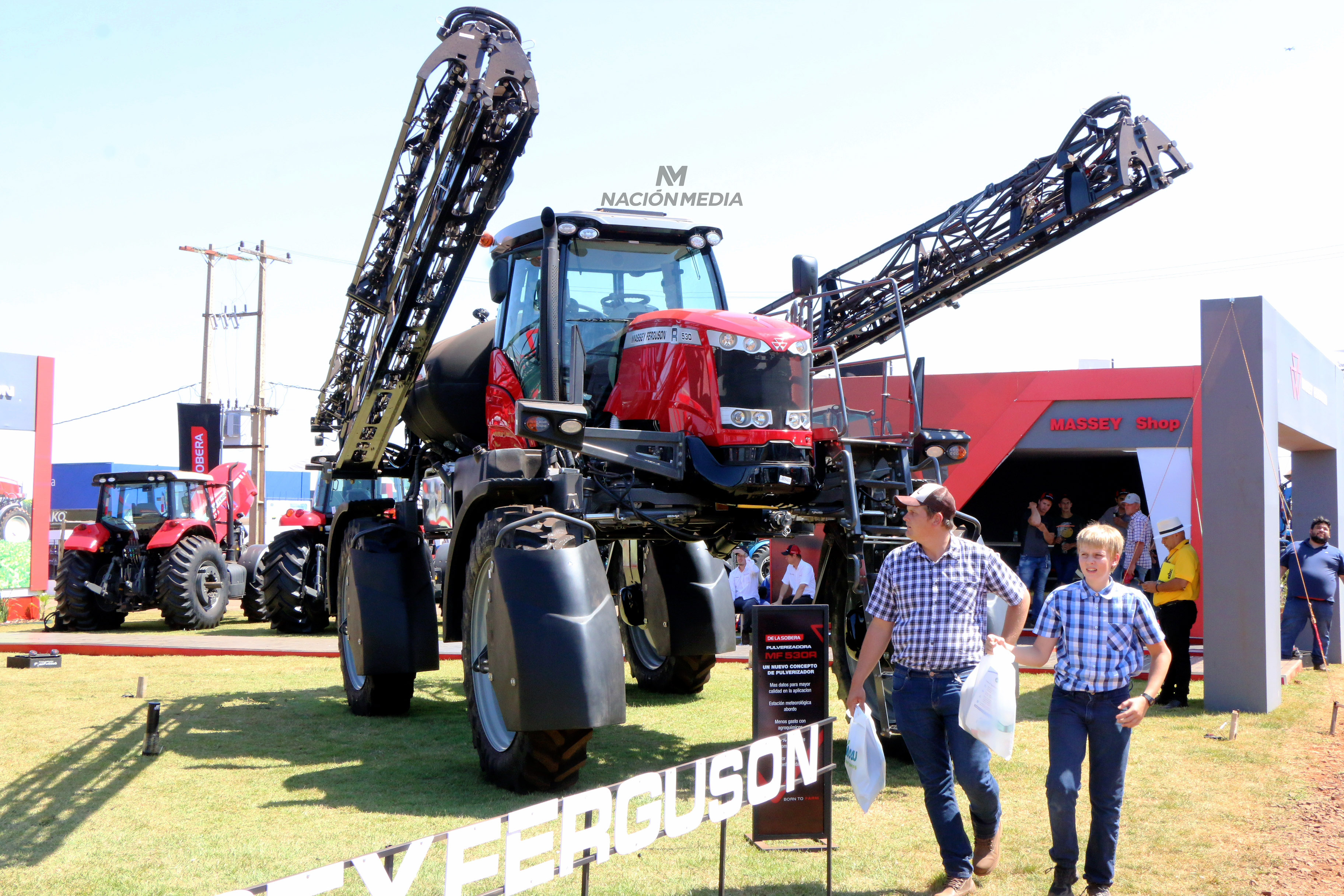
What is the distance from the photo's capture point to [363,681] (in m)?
8.95

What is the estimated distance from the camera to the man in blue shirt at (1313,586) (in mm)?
12227

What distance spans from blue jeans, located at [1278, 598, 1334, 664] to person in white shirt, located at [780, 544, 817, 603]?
528 cm

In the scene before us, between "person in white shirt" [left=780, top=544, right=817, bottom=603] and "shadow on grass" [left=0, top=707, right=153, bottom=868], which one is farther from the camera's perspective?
"person in white shirt" [left=780, top=544, right=817, bottom=603]

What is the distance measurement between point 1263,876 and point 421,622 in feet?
18.5

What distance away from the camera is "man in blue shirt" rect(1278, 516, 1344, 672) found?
1223 cm

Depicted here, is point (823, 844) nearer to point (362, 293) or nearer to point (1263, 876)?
point (1263, 876)

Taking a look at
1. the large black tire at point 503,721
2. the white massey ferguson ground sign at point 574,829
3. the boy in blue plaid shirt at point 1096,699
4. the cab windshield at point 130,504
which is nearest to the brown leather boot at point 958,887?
the boy in blue plaid shirt at point 1096,699

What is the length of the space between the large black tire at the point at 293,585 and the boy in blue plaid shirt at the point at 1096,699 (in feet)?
40.9

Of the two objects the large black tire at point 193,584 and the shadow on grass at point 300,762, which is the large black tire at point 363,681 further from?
the large black tire at point 193,584

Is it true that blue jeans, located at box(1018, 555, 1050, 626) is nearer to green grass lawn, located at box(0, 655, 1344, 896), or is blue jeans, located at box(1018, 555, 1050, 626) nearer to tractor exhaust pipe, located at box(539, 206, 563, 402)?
green grass lawn, located at box(0, 655, 1344, 896)

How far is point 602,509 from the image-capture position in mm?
6488

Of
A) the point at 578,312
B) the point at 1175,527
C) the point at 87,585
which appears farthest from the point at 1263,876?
the point at 87,585

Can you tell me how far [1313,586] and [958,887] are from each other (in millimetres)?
9829

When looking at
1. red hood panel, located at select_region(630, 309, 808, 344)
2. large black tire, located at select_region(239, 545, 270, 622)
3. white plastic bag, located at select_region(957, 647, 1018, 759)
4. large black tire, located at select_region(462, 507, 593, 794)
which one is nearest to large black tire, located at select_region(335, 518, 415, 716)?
large black tire, located at select_region(462, 507, 593, 794)
